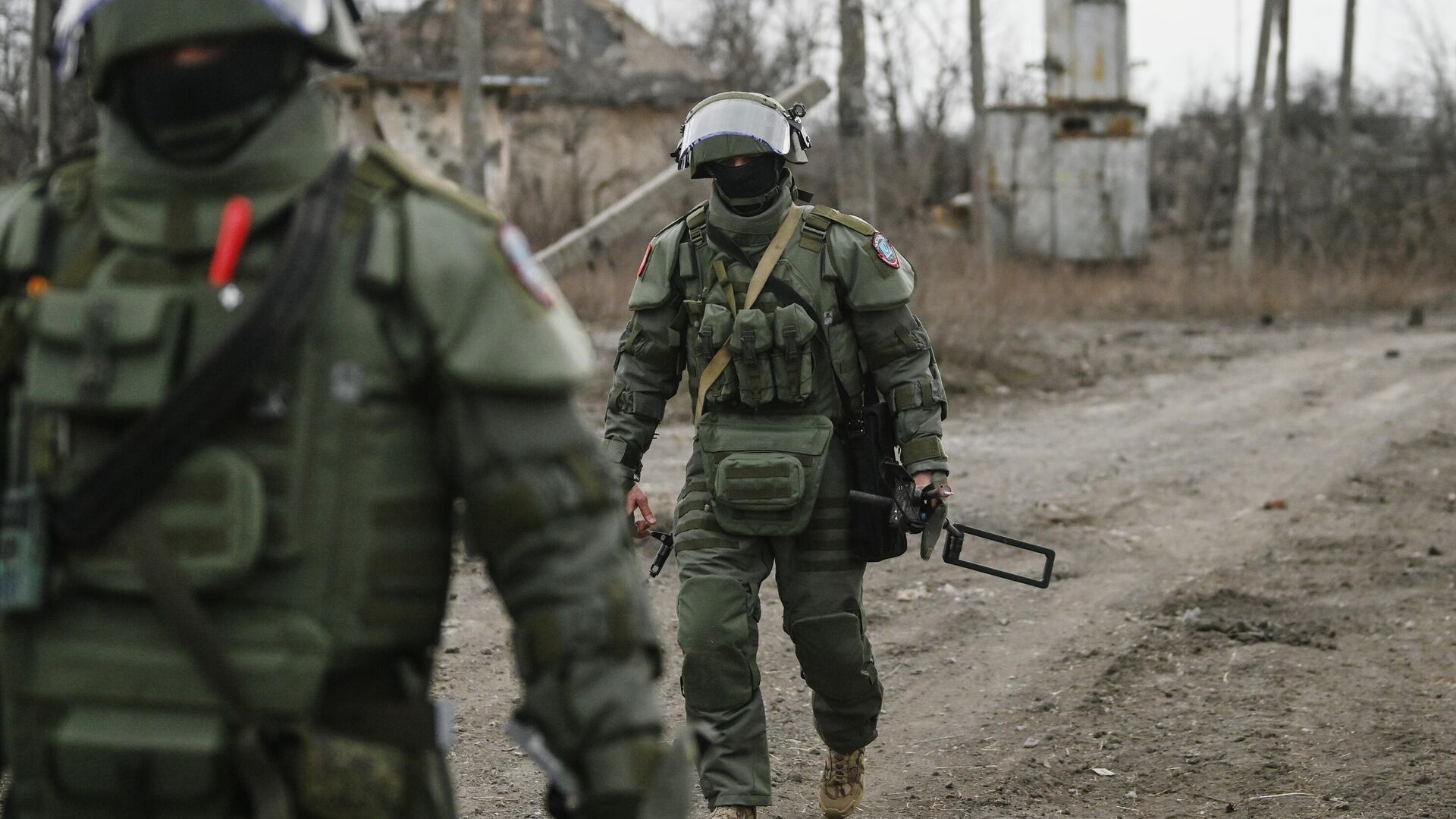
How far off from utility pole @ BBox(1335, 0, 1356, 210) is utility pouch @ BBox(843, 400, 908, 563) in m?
23.6

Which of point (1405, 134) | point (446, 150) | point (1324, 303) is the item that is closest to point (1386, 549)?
point (1324, 303)

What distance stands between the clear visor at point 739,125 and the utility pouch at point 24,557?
2689mm

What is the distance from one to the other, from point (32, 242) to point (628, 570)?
854 millimetres

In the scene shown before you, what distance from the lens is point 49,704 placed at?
6.19 feet

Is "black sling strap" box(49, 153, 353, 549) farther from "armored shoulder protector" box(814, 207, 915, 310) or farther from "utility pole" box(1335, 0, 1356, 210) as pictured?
"utility pole" box(1335, 0, 1356, 210)

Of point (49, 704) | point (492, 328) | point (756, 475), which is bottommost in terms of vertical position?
point (756, 475)

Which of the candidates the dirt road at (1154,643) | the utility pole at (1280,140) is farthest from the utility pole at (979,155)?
the dirt road at (1154,643)

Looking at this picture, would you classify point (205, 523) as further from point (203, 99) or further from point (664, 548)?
point (664, 548)

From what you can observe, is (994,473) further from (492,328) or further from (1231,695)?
(492,328)

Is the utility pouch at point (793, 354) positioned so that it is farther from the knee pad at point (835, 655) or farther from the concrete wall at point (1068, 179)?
the concrete wall at point (1068, 179)

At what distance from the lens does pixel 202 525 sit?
1.82 meters

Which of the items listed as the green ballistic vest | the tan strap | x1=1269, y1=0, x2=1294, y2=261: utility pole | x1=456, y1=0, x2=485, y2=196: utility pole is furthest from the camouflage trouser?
x1=1269, y1=0, x2=1294, y2=261: utility pole

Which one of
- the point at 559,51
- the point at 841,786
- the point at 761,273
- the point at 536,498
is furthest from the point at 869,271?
the point at 559,51

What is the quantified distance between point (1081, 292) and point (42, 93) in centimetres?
1211
